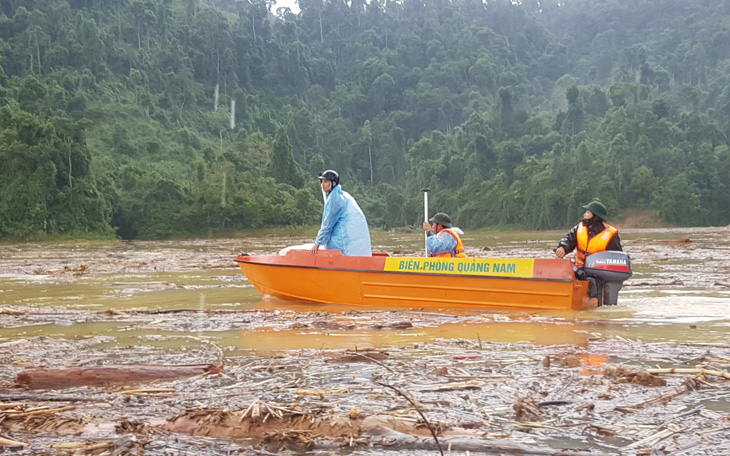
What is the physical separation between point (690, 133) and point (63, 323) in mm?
62228

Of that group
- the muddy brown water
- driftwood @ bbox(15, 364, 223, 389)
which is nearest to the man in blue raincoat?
the muddy brown water

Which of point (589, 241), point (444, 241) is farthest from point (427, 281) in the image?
point (589, 241)

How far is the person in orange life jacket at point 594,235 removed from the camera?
944 cm

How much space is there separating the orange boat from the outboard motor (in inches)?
2.7

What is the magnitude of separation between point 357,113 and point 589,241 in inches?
3906

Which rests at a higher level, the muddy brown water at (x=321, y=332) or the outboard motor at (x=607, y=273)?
the outboard motor at (x=607, y=273)

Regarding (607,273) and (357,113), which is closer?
(607,273)

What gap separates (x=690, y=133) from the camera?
2484 inches

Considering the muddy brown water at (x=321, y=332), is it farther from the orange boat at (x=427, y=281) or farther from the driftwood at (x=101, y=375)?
the driftwood at (x=101, y=375)

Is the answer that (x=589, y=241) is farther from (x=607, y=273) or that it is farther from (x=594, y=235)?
(x=607, y=273)

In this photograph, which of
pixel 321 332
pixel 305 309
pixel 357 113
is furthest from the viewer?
pixel 357 113

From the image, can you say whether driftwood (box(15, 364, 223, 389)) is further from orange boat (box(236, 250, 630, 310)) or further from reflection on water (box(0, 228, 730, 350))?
orange boat (box(236, 250, 630, 310))

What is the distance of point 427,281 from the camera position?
31.8 ft

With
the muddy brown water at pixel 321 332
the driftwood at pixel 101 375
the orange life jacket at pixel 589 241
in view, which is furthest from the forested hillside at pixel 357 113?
the driftwood at pixel 101 375
